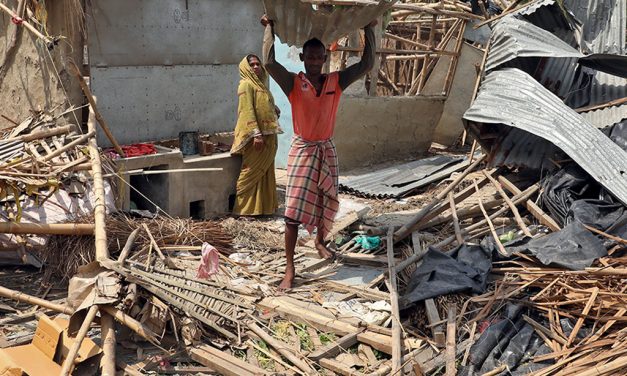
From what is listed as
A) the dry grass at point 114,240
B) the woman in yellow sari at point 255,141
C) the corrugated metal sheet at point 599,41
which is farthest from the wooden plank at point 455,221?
the woman in yellow sari at point 255,141

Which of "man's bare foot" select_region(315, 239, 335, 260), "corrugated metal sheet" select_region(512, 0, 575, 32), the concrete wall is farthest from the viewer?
the concrete wall

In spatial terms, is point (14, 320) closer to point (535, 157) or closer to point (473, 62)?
point (535, 157)

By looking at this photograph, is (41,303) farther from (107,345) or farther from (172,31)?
(172,31)

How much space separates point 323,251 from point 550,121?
233 centimetres

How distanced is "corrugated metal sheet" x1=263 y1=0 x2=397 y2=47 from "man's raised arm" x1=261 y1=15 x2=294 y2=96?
97 millimetres

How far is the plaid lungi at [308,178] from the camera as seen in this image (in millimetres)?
5281

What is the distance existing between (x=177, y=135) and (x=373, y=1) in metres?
3.78

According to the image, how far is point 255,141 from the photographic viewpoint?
A: 7.50 meters

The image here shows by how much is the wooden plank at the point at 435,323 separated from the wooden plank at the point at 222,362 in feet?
3.68

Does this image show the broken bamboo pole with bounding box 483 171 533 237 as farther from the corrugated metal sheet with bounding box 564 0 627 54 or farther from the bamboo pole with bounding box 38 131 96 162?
the bamboo pole with bounding box 38 131 96 162

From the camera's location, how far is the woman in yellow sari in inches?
294

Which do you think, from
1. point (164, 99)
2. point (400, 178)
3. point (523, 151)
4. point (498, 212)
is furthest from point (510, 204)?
point (164, 99)

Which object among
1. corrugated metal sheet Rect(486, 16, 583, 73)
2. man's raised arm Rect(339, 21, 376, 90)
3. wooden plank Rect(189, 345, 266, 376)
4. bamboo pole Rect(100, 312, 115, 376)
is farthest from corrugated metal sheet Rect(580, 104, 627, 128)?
bamboo pole Rect(100, 312, 115, 376)

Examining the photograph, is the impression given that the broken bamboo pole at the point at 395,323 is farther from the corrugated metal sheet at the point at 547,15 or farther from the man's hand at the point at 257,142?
the corrugated metal sheet at the point at 547,15
